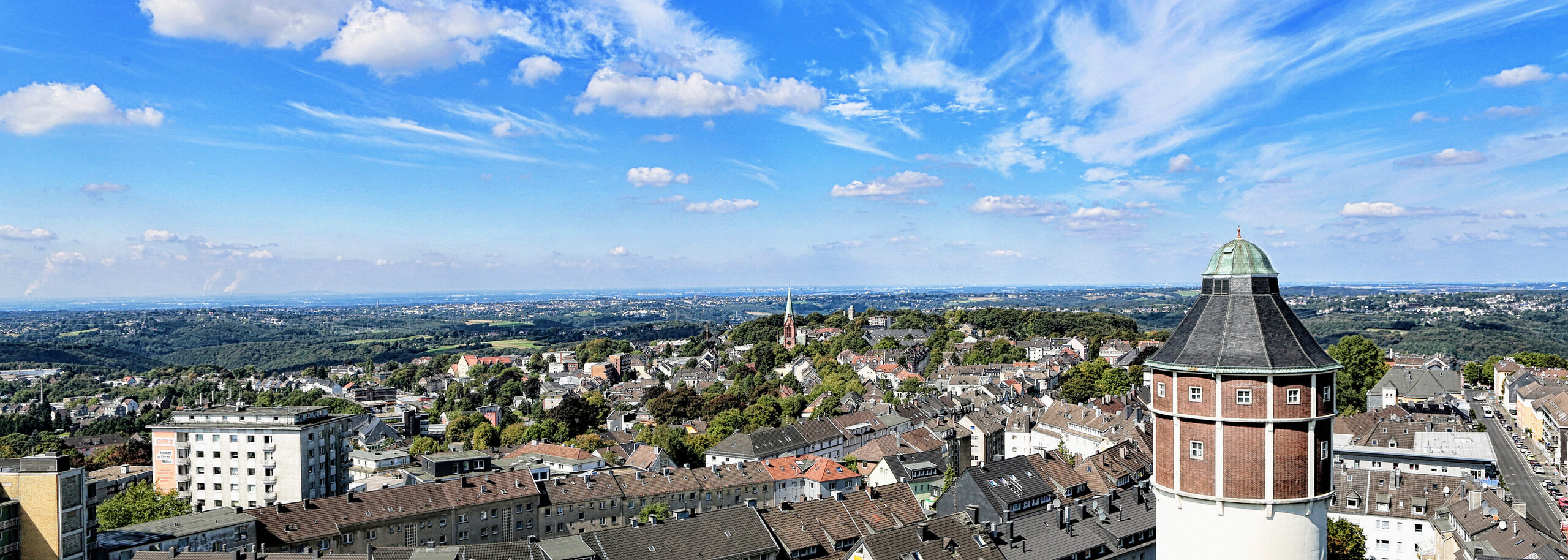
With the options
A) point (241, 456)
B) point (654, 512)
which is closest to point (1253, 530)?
point (654, 512)

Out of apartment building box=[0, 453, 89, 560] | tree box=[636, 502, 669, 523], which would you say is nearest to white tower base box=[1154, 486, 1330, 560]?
tree box=[636, 502, 669, 523]

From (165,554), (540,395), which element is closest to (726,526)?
(165,554)

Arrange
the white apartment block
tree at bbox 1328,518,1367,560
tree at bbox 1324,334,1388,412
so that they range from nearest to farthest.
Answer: tree at bbox 1328,518,1367,560, the white apartment block, tree at bbox 1324,334,1388,412

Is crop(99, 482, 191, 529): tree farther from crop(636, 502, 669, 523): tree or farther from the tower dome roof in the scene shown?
the tower dome roof

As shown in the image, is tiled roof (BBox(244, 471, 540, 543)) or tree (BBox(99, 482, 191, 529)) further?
tree (BBox(99, 482, 191, 529))

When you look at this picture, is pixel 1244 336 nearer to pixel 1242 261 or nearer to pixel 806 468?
pixel 1242 261

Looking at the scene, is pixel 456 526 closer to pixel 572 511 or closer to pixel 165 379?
pixel 572 511
